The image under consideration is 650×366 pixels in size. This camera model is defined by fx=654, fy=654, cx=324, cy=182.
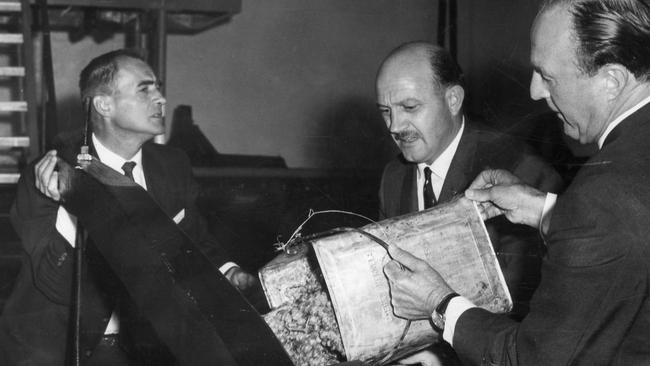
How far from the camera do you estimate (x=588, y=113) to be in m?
1.39

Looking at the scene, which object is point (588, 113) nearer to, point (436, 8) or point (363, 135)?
point (363, 135)

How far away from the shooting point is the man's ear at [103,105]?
292 centimetres

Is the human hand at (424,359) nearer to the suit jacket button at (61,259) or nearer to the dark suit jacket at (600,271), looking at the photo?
the dark suit jacket at (600,271)

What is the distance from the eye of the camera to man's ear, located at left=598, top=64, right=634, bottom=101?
132 centimetres

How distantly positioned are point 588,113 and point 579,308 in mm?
435

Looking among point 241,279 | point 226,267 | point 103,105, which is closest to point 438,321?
point 241,279

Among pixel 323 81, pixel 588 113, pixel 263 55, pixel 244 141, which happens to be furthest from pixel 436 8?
pixel 588 113

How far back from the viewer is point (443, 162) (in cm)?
251

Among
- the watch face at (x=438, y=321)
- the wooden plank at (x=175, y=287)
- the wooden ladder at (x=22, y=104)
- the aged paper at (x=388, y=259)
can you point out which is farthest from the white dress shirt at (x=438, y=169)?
the wooden ladder at (x=22, y=104)

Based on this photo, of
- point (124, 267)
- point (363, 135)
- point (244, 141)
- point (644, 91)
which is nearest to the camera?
point (124, 267)

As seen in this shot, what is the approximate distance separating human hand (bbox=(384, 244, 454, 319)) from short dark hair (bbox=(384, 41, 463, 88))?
4.05 ft

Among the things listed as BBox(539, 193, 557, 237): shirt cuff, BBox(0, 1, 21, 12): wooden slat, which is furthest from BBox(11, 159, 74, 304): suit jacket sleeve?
BBox(0, 1, 21, 12): wooden slat

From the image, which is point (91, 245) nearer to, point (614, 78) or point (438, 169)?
point (438, 169)

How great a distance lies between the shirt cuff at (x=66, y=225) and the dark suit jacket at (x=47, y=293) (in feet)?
0.05
